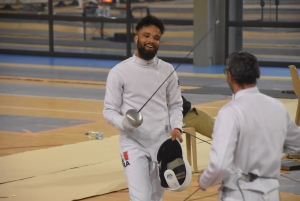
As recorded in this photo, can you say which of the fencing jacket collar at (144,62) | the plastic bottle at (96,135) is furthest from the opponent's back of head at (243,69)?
the plastic bottle at (96,135)

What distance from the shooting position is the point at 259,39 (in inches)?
703

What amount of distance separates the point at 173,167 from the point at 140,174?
21 cm

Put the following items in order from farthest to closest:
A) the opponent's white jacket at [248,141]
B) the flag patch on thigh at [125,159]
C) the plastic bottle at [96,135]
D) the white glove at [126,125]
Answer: the plastic bottle at [96,135], the flag patch on thigh at [125,159], the white glove at [126,125], the opponent's white jacket at [248,141]

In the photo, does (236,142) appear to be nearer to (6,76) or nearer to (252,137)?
(252,137)

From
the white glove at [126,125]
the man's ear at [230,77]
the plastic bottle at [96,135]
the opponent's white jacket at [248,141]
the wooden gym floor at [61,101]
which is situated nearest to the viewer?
the opponent's white jacket at [248,141]

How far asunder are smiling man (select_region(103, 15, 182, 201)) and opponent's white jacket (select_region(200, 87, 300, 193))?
4.34 feet

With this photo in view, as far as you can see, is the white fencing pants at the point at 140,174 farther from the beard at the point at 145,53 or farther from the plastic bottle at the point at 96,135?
the plastic bottle at the point at 96,135

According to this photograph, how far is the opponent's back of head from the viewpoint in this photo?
3.38 meters

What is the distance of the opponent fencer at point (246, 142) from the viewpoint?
3.29 m

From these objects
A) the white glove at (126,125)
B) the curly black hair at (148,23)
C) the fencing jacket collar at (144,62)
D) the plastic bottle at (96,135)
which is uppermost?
the curly black hair at (148,23)

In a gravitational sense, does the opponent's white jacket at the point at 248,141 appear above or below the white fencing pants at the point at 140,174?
above

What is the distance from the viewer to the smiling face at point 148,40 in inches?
188

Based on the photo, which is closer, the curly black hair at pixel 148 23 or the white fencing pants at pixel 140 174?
the white fencing pants at pixel 140 174

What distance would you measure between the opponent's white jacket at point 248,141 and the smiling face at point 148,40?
1.44 meters
